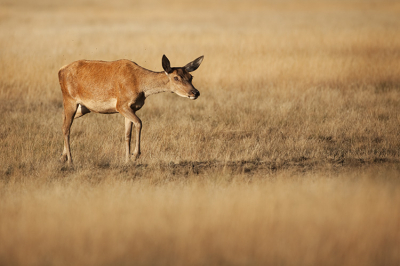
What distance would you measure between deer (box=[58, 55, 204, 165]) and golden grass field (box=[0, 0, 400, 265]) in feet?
2.48

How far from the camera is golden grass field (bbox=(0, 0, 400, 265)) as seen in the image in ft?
15.3

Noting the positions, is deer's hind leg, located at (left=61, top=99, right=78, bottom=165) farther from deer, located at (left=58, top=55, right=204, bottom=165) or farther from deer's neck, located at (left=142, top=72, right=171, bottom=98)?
deer's neck, located at (left=142, top=72, right=171, bottom=98)

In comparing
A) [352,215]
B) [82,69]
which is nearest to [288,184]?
[352,215]

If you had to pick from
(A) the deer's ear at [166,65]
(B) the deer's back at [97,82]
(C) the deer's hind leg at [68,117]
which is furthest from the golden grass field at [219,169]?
(A) the deer's ear at [166,65]

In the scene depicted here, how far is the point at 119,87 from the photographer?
8.50 meters

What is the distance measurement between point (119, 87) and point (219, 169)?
2192 mm

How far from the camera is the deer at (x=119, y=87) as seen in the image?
8438 mm

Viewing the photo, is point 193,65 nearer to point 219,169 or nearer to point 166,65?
point 166,65

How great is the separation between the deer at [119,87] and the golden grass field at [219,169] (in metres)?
0.76

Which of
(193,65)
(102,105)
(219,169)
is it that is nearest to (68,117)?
(102,105)

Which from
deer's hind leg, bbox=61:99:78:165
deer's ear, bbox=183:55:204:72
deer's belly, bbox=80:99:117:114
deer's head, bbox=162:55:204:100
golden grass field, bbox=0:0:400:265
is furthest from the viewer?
deer's hind leg, bbox=61:99:78:165

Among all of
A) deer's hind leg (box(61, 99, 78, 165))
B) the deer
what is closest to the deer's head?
the deer

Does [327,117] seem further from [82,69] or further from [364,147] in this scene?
[82,69]

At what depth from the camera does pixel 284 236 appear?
484 cm
